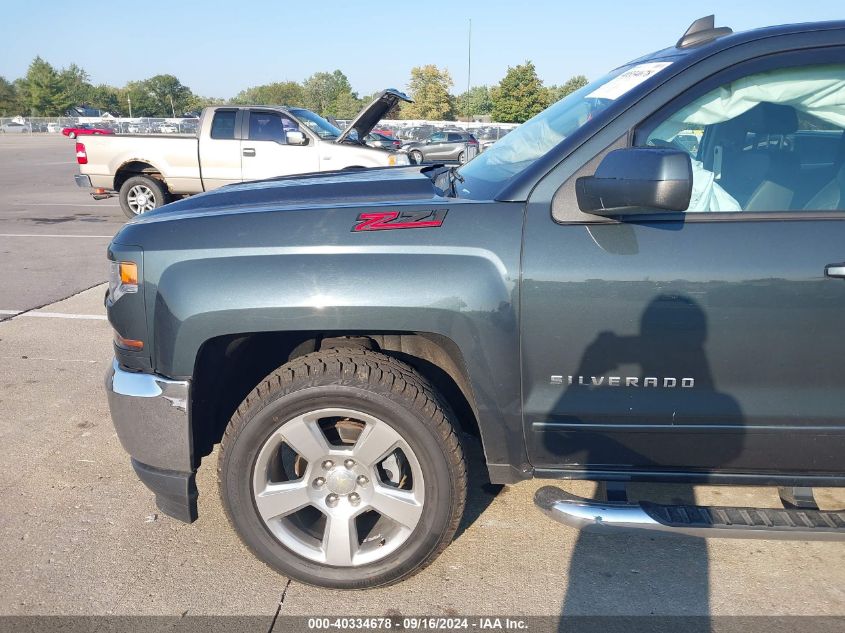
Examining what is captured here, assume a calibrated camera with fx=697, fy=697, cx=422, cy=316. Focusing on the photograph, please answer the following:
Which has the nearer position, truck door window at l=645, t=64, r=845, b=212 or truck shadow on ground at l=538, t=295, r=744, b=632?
truck shadow on ground at l=538, t=295, r=744, b=632

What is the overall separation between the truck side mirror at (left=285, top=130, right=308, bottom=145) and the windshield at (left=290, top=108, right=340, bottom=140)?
320mm

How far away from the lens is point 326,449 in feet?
8.47

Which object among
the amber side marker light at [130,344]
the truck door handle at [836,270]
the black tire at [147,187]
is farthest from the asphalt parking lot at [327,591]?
the black tire at [147,187]

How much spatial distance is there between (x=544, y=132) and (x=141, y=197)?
32.5ft

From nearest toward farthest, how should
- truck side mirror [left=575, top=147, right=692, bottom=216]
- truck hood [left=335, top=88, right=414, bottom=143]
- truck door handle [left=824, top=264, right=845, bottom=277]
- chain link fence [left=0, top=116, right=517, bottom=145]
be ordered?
truck side mirror [left=575, top=147, right=692, bottom=216] < truck door handle [left=824, top=264, right=845, bottom=277] < truck hood [left=335, top=88, right=414, bottom=143] < chain link fence [left=0, top=116, right=517, bottom=145]

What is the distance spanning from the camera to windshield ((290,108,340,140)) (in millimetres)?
11023

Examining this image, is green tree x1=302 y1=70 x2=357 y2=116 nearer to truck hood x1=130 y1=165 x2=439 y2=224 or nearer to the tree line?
the tree line

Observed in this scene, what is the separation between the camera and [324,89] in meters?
119

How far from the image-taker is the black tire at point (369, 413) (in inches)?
97.9

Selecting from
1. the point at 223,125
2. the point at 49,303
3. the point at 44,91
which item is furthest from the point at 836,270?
the point at 44,91

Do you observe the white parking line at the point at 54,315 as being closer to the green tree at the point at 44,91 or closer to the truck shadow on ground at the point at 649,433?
the truck shadow on ground at the point at 649,433

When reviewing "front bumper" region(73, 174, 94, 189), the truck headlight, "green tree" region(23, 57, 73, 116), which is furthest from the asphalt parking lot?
"green tree" region(23, 57, 73, 116)

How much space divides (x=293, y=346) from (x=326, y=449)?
610 mm

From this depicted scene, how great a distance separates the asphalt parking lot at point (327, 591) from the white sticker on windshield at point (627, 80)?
5.98 ft
